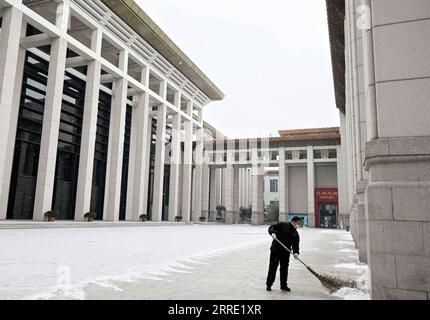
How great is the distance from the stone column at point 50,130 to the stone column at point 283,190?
125 ft

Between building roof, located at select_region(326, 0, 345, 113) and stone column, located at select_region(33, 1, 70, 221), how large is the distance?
20.0 meters

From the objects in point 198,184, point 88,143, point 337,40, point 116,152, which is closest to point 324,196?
point 198,184

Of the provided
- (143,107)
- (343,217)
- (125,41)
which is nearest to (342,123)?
(343,217)

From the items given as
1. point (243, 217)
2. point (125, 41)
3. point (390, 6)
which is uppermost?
point (125, 41)

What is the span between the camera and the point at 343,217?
154 ft

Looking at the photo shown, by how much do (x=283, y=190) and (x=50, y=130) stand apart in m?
39.2

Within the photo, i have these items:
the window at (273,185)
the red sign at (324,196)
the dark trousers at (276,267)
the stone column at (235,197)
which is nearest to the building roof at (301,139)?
the stone column at (235,197)

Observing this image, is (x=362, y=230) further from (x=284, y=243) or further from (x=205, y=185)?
(x=205, y=185)

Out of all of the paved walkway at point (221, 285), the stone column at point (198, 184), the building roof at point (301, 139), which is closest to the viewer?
the paved walkway at point (221, 285)

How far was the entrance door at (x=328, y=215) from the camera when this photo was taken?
170 feet

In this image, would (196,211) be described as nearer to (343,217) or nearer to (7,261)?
(343,217)

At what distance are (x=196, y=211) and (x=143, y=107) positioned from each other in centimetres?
1969

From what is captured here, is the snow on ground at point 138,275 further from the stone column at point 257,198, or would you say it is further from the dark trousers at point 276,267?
the stone column at point 257,198
